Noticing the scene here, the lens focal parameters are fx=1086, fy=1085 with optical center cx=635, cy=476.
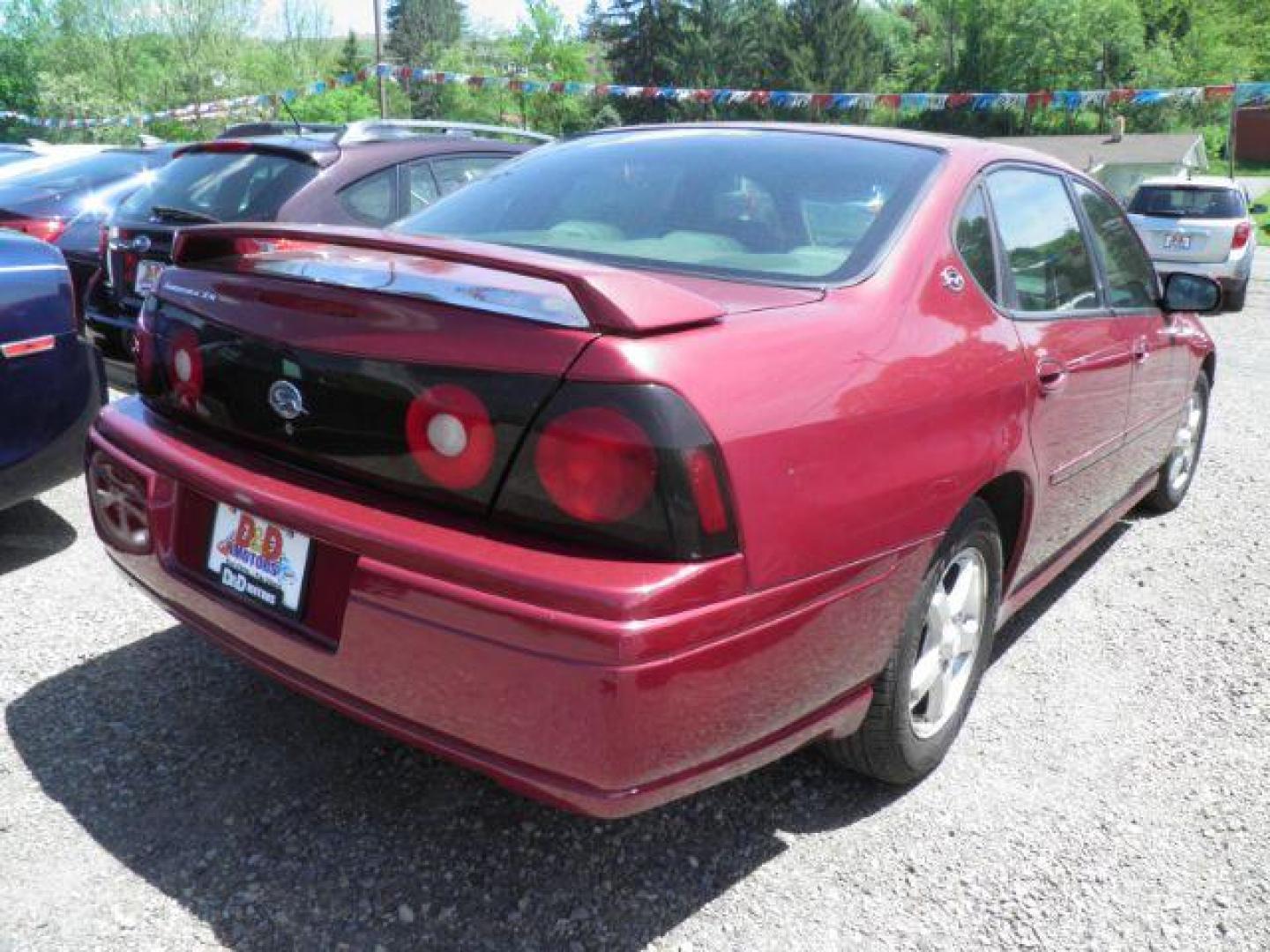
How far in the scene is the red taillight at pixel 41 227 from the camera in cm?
664

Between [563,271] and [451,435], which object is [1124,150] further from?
[451,435]

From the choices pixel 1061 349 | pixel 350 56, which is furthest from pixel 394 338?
pixel 350 56

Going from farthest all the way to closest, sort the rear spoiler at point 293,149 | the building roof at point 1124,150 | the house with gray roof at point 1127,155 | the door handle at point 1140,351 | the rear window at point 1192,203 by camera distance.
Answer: the building roof at point 1124,150 → the house with gray roof at point 1127,155 → the rear window at point 1192,203 → the rear spoiler at point 293,149 → the door handle at point 1140,351

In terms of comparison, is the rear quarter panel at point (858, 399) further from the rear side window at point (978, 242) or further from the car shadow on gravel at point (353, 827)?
the car shadow on gravel at point (353, 827)

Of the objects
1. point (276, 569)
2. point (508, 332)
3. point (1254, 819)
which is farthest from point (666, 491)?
point (1254, 819)

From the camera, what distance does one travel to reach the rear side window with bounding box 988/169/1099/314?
9.18ft

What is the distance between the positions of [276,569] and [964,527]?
4.83 ft

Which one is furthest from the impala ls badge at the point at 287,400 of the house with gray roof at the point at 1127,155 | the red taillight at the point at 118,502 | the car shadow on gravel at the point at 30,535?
the house with gray roof at the point at 1127,155

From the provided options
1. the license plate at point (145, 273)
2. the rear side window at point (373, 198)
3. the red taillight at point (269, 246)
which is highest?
the rear side window at point (373, 198)

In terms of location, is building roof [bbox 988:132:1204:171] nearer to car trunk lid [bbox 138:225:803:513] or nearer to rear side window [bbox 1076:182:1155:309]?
rear side window [bbox 1076:182:1155:309]

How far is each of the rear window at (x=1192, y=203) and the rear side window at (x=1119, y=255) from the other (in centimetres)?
1178

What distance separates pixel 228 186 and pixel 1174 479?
471 centimetres

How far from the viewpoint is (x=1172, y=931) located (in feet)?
7.13

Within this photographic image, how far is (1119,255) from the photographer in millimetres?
3625
